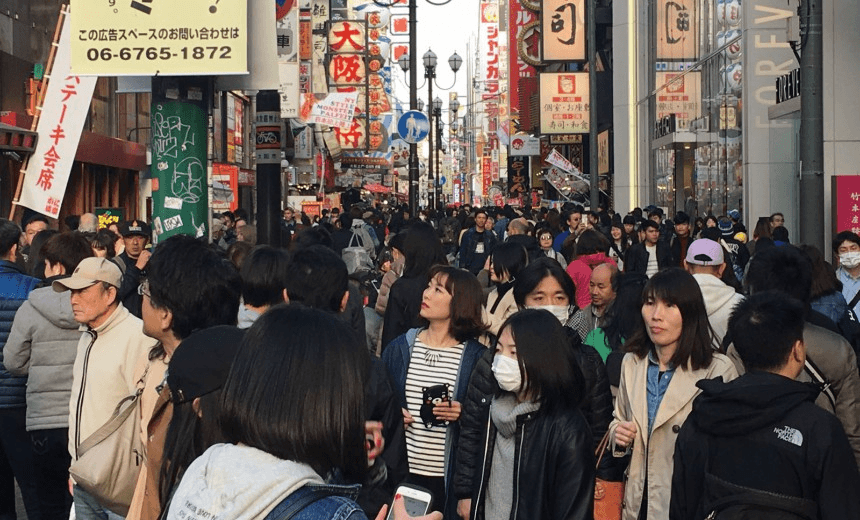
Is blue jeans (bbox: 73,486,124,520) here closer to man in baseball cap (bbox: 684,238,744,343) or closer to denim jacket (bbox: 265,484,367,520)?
denim jacket (bbox: 265,484,367,520)

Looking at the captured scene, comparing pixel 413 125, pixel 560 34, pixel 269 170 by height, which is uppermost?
pixel 560 34

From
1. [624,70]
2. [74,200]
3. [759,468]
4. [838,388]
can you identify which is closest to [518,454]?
[759,468]

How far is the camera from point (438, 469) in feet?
20.2

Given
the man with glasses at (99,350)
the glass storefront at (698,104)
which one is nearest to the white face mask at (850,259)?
the man with glasses at (99,350)

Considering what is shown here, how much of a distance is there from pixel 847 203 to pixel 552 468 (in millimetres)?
11536

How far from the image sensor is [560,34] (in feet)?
127

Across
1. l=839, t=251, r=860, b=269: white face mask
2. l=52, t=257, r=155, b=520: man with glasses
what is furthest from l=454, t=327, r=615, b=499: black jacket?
l=839, t=251, r=860, b=269: white face mask

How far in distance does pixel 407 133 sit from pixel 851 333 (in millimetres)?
23189

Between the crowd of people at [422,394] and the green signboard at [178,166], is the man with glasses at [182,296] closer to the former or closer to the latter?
the crowd of people at [422,394]

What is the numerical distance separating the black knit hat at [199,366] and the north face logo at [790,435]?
1.87 metres

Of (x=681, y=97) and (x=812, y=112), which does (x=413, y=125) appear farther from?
(x=812, y=112)

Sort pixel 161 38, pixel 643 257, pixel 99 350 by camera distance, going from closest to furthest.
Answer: pixel 99 350 < pixel 161 38 < pixel 643 257

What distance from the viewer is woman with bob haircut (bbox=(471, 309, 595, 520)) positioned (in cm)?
489

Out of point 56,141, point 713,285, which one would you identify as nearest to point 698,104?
point 56,141
